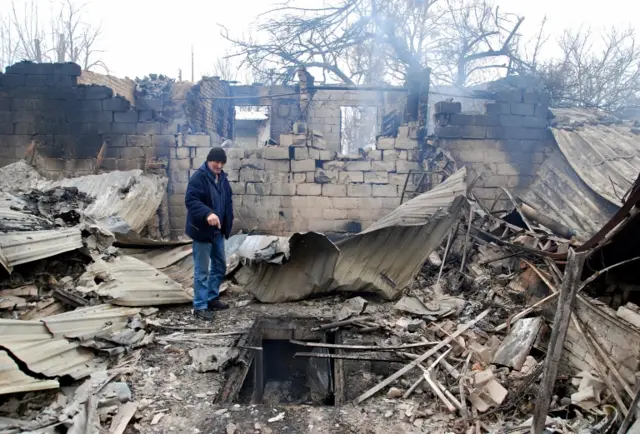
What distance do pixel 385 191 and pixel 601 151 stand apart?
12.5 ft

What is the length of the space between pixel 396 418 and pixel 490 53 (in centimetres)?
1249

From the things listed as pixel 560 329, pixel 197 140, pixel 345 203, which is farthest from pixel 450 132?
pixel 560 329

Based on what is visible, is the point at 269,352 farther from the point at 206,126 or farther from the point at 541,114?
the point at 206,126

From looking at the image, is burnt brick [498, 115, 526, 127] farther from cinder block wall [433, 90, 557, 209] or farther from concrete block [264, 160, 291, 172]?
concrete block [264, 160, 291, 172]

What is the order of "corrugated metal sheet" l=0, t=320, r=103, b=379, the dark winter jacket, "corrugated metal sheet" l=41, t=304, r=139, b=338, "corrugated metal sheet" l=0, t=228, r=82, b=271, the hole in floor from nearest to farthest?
"corrugated metal sheet" l=0, t=320, r=103, b=379 < "corrugated metal sheet" l=41, t=304, r=139, b=338 < the hole in floor < "corrugated metal sheet" l=0, t=228, r=82, b=271 < the dark winter jacket

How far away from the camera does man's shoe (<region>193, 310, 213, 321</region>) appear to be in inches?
182

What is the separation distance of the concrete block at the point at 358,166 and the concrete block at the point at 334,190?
38 cm

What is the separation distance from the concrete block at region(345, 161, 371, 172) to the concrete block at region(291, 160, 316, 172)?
0.68 metres

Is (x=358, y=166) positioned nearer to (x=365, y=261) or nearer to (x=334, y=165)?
(x=334, y=165)

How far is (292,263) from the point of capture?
5.13m

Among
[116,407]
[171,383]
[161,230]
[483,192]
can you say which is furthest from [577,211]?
[161,230]

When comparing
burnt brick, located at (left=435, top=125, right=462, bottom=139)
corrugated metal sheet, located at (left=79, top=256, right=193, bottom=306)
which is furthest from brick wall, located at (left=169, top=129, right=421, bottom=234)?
corrugated metal sheet, located at (left=79, top=256, right=193, bottom=306)

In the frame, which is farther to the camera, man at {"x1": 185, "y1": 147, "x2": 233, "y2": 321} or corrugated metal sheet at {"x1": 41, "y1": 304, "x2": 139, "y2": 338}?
man at {"x1": 185, "y1": 147, "x2": 233, "y2": 321}

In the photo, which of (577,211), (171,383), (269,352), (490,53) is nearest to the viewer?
(171,383)
